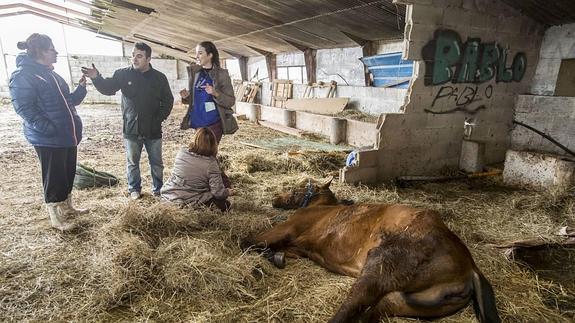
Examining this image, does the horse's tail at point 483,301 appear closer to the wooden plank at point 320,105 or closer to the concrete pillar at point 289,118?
the wooden plank at point 320,105

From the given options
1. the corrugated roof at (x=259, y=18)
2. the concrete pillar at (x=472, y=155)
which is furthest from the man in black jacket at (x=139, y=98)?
the concrete pillar at (x=472, y=155)

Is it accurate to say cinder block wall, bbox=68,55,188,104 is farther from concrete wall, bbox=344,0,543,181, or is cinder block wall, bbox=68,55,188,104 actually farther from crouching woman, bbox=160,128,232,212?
crouching woman, bbox=160,128,232,212

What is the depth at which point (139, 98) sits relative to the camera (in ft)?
13.1

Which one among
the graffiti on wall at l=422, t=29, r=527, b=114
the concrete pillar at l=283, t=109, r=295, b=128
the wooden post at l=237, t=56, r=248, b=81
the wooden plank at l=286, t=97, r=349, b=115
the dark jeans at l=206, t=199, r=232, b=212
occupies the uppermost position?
the wooden post at l=237, t=56, r=248, b=81

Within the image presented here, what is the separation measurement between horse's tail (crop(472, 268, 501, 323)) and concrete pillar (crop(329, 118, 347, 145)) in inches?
245

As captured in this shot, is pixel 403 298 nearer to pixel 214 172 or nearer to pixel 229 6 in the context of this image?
pixel 214 172

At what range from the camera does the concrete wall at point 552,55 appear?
5414 mm

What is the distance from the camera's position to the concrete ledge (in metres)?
4.55

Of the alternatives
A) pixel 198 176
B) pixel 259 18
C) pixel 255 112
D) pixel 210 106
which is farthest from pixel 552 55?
pixel 255 112

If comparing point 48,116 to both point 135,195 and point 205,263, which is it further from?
point 205,263

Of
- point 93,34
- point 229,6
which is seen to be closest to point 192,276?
point 229,6

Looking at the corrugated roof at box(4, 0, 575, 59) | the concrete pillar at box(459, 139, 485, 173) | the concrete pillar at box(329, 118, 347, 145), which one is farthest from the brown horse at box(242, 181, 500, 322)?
→ the concrete pillar at box(329, 118, 347, 145)

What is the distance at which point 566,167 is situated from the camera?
14.9 ft

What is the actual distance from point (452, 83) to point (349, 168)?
83.3 inches
